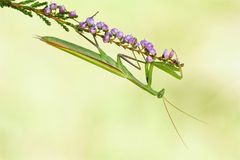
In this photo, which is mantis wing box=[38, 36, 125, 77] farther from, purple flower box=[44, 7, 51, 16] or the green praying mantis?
purple flower box=[44, 7, 51, 16]

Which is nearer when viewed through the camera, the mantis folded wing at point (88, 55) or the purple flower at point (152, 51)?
the purple flower at point (152, 51)

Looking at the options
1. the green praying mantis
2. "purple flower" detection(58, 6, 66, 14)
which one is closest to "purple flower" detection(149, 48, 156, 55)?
the green praying mantis

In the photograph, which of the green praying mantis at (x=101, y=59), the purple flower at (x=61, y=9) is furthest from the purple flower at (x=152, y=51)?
the purple flower at (x=61, y=9)

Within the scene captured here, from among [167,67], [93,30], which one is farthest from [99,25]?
[167,67]

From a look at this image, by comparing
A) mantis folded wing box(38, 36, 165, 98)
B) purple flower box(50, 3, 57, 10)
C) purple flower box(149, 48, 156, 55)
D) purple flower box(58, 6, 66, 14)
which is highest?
mantis folded wing box(38, 36, 165, 98)

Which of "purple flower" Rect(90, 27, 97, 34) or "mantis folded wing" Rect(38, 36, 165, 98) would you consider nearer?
"purple flower" Rect(90, 27, 97, 34)

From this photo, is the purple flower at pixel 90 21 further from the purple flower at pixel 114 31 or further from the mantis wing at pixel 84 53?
the mantis wing at pixel 84 53

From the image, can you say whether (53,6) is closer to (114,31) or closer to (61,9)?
(61,9)

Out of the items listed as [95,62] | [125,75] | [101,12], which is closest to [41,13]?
[95,62]

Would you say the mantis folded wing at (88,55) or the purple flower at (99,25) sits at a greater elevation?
the mantis folded wing at (88,55)

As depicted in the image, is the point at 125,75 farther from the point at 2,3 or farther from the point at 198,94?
the point at 198,94

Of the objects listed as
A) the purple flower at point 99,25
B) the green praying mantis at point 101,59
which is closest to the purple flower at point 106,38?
the purple flower at point 99,25

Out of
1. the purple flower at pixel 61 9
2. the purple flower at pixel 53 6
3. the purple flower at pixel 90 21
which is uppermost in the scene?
the purple flower at pixel 53 6
